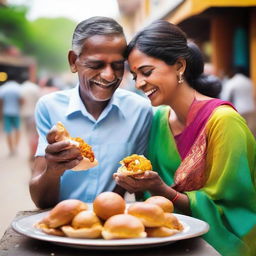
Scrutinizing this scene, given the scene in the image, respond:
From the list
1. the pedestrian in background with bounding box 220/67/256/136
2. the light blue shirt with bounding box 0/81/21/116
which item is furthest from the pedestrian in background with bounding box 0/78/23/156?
the pedestrian in background with bounding box 220/67/256/136

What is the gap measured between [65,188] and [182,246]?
929 millimetres

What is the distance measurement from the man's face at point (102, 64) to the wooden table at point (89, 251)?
0.95 meters

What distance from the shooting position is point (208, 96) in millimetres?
2844

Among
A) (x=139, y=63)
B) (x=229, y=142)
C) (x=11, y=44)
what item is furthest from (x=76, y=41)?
(x=11, y=44)

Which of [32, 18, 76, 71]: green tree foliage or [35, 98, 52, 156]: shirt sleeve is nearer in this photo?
[35, 98, 52, 156]: shirt sleeve

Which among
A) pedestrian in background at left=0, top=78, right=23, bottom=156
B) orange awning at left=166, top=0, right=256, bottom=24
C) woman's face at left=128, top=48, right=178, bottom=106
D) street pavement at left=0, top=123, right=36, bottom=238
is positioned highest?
orange awning at left=166, top=0, right=256, bottom=24

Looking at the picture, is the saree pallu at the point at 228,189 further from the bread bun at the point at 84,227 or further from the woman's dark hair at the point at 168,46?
the bread bun at the point at 84,227

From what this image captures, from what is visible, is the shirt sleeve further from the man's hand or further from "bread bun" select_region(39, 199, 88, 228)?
"bread bun" select_region(39, 199, 88, 228)

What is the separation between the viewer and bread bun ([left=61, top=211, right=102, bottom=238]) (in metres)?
1.71

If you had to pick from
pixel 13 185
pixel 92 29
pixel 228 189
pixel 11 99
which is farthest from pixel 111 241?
pixel 11 99

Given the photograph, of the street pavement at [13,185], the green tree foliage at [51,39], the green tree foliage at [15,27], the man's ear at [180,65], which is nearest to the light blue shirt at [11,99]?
the street pavement at [13,185]

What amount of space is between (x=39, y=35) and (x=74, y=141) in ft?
110

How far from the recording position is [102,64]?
2.58 m

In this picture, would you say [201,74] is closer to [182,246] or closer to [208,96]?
[208,96]
